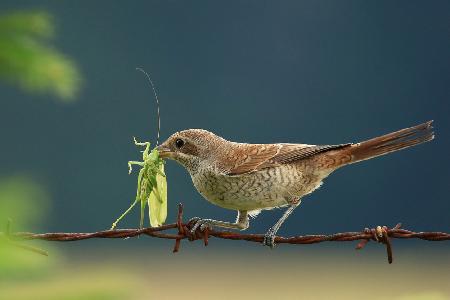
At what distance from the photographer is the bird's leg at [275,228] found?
3.62 m

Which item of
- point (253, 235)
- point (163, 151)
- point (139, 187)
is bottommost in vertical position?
point (253, 235)

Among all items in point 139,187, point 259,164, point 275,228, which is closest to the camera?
point 139,187

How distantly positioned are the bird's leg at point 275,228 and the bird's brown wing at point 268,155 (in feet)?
0.96

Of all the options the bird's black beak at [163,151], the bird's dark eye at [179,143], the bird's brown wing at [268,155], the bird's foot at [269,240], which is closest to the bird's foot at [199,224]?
the bird's foot at [269,240]

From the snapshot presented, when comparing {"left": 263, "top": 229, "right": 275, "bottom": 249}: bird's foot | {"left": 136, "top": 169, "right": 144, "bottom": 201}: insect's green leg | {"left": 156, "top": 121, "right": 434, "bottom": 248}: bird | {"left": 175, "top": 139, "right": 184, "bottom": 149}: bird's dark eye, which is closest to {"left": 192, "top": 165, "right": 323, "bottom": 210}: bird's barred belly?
{"left": 156, "top": 121, "right": 434, "bottom": 248}: bird

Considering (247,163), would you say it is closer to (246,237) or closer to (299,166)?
(299,166)

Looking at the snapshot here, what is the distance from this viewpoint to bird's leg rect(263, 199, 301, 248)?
3.62 m

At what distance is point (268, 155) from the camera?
169 inches

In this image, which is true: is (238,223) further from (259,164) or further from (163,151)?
(163,151)

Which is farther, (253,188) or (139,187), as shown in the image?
(253,188)

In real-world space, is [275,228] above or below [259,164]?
below

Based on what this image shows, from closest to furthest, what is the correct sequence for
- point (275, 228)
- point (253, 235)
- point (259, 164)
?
point (253, 235) → point (275, 228) → point (259, 164)

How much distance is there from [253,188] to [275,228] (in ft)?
1.11

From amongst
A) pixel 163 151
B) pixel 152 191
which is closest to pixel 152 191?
pixel 152 191
